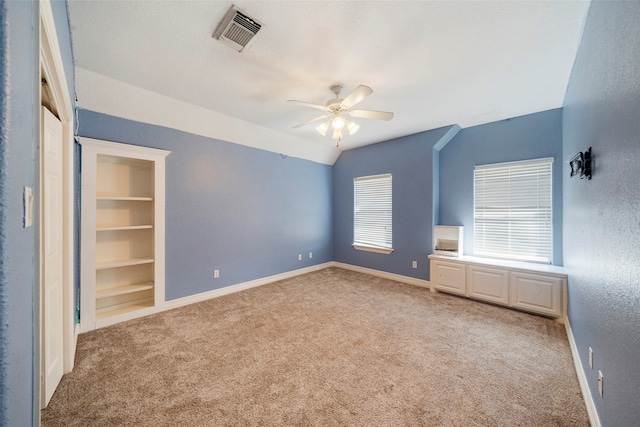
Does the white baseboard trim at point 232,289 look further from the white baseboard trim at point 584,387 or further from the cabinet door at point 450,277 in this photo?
the white baseboard trim at point 584,387

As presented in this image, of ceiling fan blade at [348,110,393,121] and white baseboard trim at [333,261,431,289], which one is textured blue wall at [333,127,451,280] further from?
ceiling fan blade at [348,110,393,121]

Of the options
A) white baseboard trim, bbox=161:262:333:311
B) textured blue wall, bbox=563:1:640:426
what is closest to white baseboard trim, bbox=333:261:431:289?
white baseboard trim, bbox=161:262:333:311

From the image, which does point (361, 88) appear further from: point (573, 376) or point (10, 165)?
point (573, 376)

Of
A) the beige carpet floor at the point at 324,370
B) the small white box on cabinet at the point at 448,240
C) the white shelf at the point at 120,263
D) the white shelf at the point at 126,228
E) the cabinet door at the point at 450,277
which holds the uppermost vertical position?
the white shelf at the point at 126,228

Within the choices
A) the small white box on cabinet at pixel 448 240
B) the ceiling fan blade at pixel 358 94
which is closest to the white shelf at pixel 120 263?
the ceiling fan blade at pixel 358 94

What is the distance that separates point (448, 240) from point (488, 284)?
2.94ft

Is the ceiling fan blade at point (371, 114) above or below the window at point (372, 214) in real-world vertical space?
above

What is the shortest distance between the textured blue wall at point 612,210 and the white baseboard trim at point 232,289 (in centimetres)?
388

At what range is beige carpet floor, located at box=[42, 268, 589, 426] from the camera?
1604 mm

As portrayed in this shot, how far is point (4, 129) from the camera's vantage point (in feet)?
1.75

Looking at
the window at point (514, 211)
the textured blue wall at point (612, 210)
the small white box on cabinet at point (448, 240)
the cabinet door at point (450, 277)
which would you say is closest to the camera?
the textured blue wall at point (612, 210)

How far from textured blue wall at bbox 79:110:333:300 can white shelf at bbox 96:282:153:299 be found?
263mm

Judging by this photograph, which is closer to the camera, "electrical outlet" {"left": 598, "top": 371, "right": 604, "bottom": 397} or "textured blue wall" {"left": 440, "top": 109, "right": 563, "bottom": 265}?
"electrical outlet" {"left": 598, "top": 371, "right": 604, "bottom": 397}

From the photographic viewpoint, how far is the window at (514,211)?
335cm
